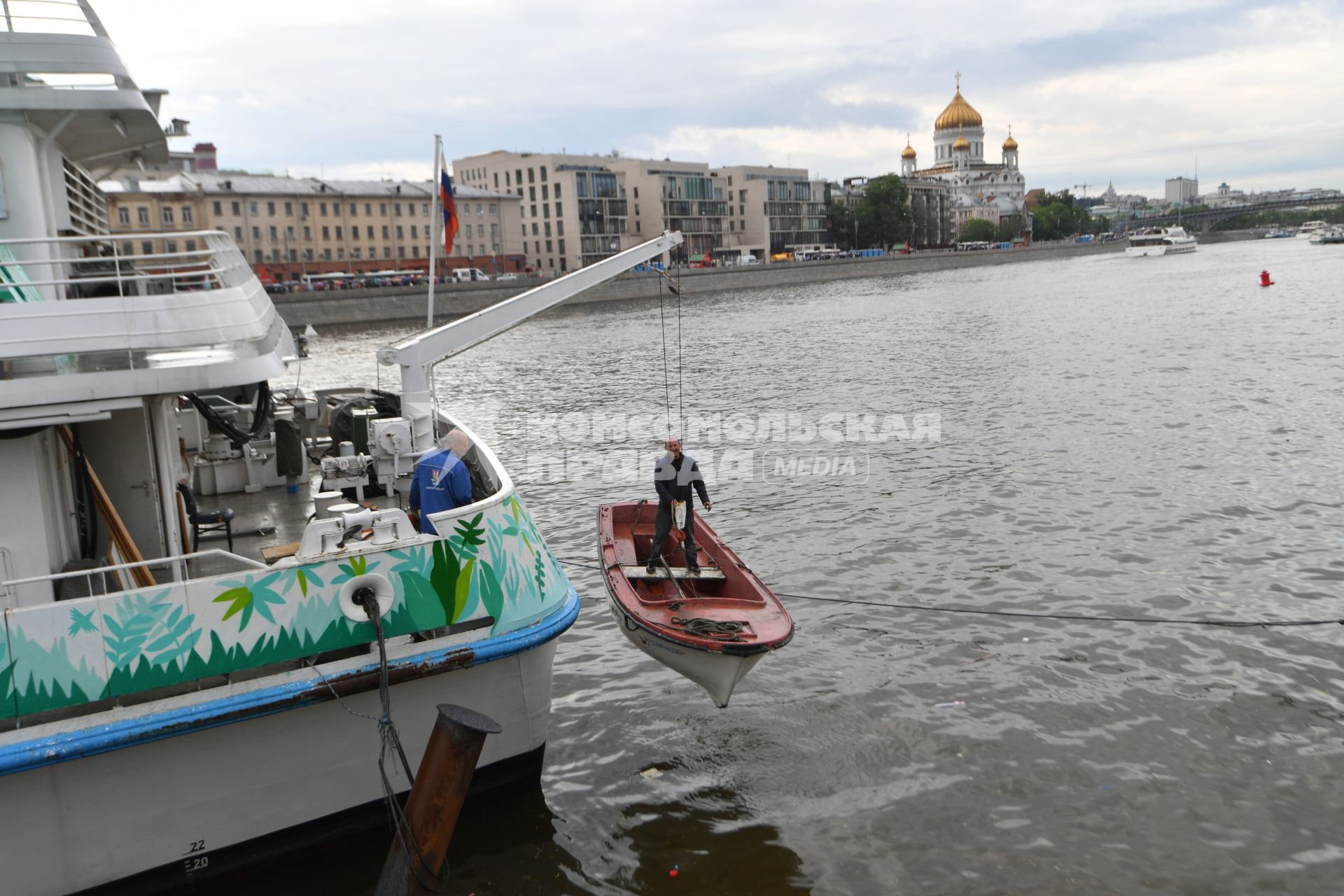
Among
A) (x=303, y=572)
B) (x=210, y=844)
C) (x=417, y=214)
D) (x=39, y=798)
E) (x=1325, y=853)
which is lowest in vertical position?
(x=1325, y=853)

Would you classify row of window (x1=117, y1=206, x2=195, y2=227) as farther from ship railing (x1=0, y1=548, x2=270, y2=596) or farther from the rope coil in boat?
the rope coil in boat

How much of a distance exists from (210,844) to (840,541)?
11.4m

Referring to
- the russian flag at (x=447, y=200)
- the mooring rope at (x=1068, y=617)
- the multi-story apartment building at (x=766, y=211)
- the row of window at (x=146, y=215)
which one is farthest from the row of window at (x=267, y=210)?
the mooring rope at (x=1068, y=617)

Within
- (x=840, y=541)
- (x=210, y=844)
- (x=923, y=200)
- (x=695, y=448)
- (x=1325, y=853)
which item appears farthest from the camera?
(x=923, y=200)

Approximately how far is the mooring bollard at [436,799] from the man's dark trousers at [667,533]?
453 cm

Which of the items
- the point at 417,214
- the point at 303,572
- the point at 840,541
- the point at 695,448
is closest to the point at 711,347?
the point at 695,448

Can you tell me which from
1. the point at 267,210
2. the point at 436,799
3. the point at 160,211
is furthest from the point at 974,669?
the point at 267,210

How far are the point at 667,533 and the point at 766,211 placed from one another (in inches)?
5558

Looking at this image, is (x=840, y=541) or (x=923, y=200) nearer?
(x=840, y=541)

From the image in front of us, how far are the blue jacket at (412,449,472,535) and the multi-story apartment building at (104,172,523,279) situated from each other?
283 ft

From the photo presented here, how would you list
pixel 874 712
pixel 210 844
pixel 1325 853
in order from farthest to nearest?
pixel 874 712, pixel 1325 853, pixel 210 844

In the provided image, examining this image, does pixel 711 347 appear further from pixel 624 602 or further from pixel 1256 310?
pixel 624 602

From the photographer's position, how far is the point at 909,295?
82.7m

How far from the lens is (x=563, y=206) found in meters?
125
